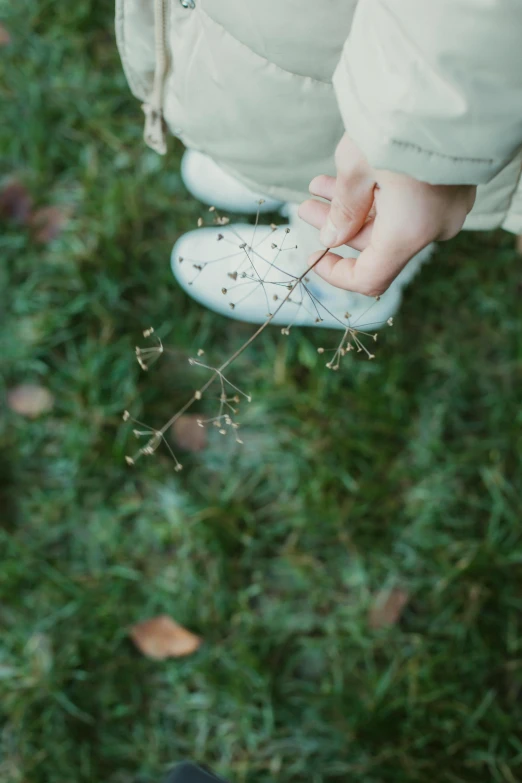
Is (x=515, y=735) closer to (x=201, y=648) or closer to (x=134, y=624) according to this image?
(x=201, y=648)

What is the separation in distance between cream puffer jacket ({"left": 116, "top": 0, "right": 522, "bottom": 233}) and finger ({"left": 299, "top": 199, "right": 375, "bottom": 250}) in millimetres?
142

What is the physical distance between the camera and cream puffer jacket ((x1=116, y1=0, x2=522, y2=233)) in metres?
0.76

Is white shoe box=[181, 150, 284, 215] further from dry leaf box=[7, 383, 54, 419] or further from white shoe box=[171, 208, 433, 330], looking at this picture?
dry leaf box=[7, 383, 54, 419]

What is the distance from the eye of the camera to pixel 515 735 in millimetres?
1594

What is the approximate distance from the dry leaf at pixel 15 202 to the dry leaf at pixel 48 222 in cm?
3

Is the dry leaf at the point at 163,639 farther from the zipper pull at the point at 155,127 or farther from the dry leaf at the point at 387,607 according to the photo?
the zipper pull at the point at 155,127

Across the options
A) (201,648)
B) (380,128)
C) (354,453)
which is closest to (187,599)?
(201,648)

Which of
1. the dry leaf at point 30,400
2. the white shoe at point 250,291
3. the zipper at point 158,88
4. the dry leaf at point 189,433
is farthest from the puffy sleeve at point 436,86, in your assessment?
the dry leaf at point 30,400

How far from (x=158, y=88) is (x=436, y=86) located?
1.96 feet

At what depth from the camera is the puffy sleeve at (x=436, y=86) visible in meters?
0.75

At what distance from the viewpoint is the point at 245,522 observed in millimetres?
1738

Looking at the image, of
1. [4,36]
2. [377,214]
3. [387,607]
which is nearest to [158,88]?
[377,214]

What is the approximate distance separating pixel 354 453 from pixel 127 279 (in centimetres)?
74

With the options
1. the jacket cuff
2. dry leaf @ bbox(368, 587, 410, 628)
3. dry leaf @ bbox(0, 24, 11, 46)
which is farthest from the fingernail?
dry leaf @ bbox(0, 24, 11, 46)
